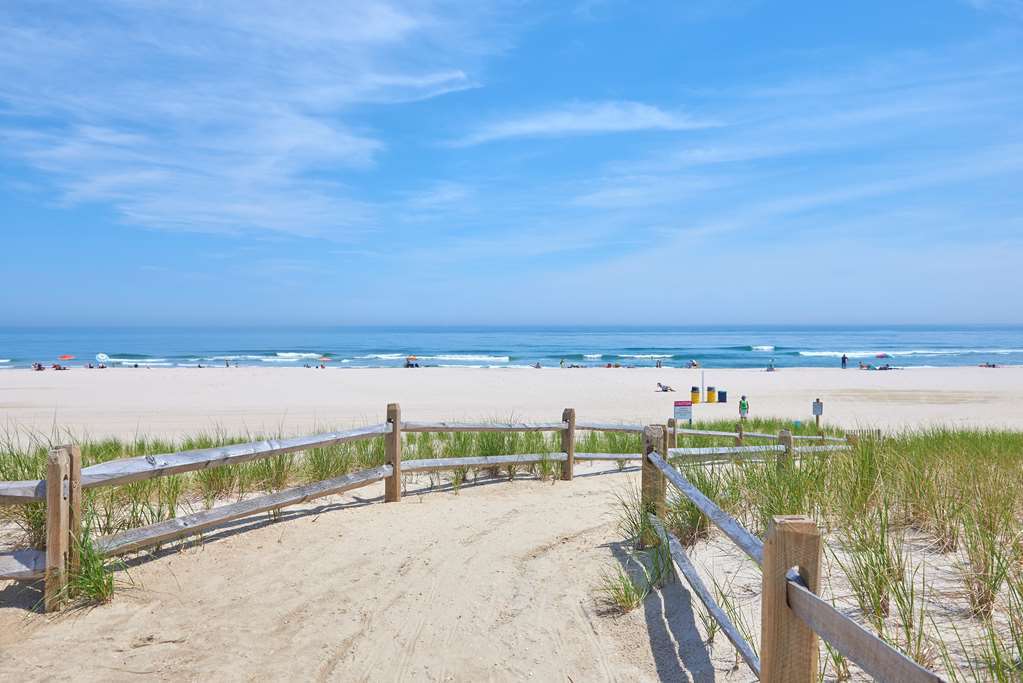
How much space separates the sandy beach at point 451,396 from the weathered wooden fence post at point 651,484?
1260 cm

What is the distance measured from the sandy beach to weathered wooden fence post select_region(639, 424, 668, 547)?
12602 mm

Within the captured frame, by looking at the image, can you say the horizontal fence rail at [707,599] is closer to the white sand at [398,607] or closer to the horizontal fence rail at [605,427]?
the white sand at [398,607]

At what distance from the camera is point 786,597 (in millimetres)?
2688

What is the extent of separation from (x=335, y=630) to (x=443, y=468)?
4.37 m

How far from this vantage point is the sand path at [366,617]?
433 centimetres

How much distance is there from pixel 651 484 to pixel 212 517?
371cm

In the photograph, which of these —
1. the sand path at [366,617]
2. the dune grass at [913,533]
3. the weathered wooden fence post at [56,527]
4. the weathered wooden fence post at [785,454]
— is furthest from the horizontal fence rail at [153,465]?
the weathered wooden fence post at [785,454]

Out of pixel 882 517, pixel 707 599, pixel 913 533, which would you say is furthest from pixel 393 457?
pixel 882 517

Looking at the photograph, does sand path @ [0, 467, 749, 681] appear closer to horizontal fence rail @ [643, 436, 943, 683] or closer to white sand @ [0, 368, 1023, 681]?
white sand @ [0, 368, 1023, 681]

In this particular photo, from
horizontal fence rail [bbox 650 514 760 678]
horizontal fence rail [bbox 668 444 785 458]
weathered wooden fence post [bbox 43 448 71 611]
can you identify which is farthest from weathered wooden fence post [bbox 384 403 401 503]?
weathered wooden fence post [bbox 43 448 71 611]

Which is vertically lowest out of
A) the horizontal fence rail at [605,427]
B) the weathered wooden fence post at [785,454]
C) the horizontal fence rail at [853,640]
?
the horizontal fence rail at [605,427]

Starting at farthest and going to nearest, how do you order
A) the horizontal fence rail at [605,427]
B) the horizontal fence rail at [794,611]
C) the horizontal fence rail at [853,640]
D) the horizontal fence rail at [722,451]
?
1. the horizontal fence rail at [605,427]
2. the horizontal fence rail at [722,451]
3. the horizontal fence rail at [794,611]
4. the horizontal fence rail at [853,640]

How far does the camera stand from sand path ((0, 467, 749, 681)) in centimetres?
433

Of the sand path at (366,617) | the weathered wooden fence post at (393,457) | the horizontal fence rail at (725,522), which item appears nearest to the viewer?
the horizontal fence rail at (725,522)
